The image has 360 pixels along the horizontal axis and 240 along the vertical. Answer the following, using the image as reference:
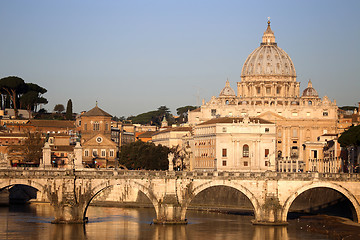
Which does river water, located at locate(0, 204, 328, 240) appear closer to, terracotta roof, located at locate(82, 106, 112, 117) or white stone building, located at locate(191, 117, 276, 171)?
white stone building, located at locate(191, 117, 276, 171)

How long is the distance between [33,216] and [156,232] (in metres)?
18.1

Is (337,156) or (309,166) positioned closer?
(337,156)

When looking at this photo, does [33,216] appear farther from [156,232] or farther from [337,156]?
[337,156]

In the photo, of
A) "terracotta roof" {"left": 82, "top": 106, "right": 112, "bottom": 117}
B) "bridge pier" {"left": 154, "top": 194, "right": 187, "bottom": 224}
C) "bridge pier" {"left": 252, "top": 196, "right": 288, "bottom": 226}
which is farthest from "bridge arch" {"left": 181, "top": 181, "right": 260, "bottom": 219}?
"terracotta roof" {"left": 82, "top": 106, "right": 112, "bottom": 117}

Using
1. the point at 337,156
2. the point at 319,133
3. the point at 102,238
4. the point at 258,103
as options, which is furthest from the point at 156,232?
the point at 258,103

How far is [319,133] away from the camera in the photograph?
18250cm

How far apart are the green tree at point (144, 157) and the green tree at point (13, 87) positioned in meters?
43.0

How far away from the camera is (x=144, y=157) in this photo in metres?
138

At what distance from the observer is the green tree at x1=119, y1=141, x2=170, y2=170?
137250 millimetres

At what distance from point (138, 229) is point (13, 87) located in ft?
343

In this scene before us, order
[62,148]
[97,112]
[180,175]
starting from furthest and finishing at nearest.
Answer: [97,112] < [62,148] < [180,175]

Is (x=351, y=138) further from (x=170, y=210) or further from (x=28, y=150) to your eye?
(x=28, y=150)

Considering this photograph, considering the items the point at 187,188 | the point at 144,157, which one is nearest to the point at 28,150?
the point at 144,157

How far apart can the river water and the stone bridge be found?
1326 mm
